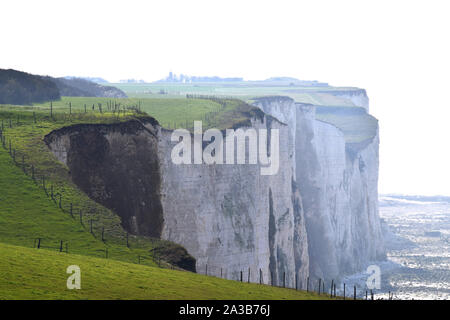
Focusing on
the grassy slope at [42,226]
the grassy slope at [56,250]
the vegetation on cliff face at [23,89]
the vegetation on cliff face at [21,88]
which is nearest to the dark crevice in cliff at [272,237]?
the vegetation on cliff face at [23,89]

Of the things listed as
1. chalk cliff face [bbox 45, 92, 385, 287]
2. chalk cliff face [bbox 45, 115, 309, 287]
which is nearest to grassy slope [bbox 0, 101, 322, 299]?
chalk cliff face [bbox 45, 115, 309, 287]

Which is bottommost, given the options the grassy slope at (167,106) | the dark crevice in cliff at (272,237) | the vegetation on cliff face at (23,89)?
the dark crevice in cliff at (272,237)

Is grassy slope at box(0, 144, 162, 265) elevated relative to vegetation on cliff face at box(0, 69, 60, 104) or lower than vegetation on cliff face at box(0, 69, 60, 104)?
lower

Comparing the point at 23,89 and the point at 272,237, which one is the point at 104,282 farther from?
the point at 272,237

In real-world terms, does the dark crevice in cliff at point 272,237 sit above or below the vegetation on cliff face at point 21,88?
below

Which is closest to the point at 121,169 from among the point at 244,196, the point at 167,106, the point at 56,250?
the point at 56,250

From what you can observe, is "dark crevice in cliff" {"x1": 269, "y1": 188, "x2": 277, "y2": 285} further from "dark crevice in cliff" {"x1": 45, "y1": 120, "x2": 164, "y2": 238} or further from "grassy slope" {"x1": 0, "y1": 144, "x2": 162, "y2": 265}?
"grassy slope" {"x1": 0, "y1": 144, "x2": 162, "y2": 265}

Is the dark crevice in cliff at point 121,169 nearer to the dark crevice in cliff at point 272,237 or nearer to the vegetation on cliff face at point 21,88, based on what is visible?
the vegetation on cliff face at point 21,88

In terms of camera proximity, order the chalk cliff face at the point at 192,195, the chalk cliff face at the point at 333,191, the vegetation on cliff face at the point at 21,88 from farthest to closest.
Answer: the chalk cliff face at the point at 333,191
the vegetation on cliff face at the point at 21,88
the chalk cliff face at the point at 192,195
